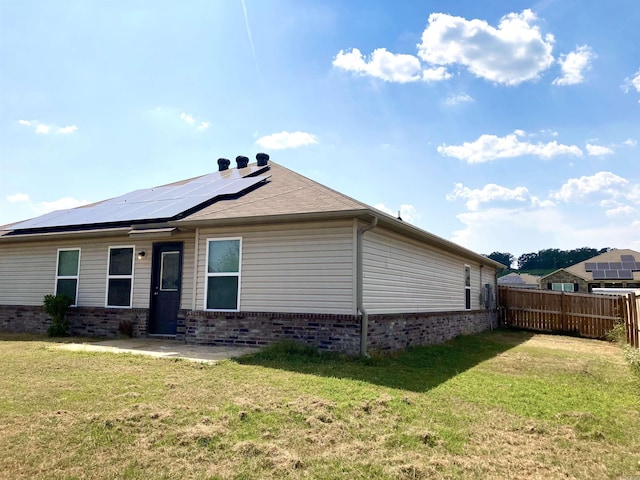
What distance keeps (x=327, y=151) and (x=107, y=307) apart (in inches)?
286

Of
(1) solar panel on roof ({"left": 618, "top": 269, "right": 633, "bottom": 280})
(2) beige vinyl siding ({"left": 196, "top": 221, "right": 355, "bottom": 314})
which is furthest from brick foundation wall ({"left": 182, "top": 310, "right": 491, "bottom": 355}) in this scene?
(1) solar panel on roof ({"left": 618, "top": 269, "right": 633, "bottom": 280})

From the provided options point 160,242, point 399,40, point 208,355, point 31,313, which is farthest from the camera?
point 31,313

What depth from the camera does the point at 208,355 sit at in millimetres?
7102

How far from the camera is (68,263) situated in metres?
11.2

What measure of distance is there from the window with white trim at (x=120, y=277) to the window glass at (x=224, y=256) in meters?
2.73

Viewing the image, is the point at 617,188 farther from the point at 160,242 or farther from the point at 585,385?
the point at 160,242

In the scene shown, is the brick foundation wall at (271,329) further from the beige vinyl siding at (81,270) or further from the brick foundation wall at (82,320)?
the brick foundation wall at (82,320)

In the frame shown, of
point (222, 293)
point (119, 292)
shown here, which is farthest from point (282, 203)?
point (119, 292)

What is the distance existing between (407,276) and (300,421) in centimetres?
627

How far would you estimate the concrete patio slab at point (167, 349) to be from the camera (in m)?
7.00

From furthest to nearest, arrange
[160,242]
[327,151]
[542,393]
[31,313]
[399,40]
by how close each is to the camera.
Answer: [327,151], [31,313], [399,40], [160,242], [542,393]

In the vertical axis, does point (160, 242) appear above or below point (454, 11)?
below

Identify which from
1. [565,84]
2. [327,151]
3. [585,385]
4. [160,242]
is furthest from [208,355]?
[565,84]

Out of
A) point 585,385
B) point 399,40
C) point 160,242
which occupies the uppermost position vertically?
point 399,40
